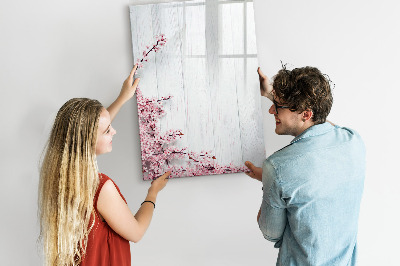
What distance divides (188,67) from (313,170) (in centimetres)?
76

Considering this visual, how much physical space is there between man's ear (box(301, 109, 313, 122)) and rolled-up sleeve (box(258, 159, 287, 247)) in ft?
0.71

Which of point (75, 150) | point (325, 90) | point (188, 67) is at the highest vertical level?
point (188, 67)

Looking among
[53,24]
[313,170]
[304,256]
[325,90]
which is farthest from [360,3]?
[53,24]

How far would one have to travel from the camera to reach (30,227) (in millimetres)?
1941

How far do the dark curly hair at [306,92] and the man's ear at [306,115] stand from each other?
1 cm

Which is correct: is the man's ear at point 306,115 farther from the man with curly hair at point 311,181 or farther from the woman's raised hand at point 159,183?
the woman's raised hand at point 159,183

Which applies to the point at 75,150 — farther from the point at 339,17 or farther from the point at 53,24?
the point at 339,17

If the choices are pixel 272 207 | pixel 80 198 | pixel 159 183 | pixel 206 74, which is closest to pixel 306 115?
pixel 272 207

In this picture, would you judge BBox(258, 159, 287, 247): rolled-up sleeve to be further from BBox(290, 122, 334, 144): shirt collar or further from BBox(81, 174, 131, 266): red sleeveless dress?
BBox(81, 174, 131, 266): red sleeveless dress

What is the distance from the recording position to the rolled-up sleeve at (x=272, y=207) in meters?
1.36

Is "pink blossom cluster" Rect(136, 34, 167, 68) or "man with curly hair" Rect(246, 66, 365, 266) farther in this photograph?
"pink blossom cluster" Rect(136, 34, 167, 68)

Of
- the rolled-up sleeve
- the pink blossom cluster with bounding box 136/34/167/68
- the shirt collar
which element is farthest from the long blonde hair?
the shirt collar

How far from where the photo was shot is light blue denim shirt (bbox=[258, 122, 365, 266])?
1341 millimetres

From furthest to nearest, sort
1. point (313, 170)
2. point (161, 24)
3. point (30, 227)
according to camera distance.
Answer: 1. point (30, 227)
2. point (161, 24)
3. point (313, 170)
